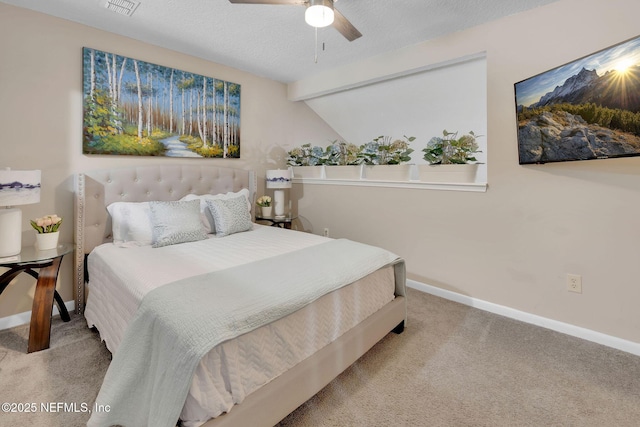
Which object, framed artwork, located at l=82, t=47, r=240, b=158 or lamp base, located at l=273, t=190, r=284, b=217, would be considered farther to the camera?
lamp base, located at l=273, t=190, r=284, b=217

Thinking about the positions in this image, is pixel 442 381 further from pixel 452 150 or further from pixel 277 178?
pixel 277 178

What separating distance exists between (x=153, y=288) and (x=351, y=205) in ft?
8.20

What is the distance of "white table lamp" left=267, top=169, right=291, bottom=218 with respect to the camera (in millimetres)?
3865

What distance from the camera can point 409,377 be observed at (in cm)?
181

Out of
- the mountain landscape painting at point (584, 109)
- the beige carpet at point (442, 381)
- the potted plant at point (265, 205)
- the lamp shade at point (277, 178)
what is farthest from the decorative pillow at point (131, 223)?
the mountain landscape painting at point (584, 109)

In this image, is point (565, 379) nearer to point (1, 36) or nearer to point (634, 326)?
point (634, 326)

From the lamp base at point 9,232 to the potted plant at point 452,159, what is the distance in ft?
10.7

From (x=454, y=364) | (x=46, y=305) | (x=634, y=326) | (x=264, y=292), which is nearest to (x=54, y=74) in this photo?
(x=46, y=305)

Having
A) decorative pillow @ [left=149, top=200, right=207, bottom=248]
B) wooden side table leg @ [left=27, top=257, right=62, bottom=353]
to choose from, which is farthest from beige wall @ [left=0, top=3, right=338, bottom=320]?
decorative pillow @ [left=149, top=200, right=207, bottom=248]

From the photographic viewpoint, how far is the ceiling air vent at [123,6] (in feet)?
7.49

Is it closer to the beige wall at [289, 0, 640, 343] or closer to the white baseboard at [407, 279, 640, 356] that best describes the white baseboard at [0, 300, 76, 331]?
the beige wall at [289, 0, 640, 343]

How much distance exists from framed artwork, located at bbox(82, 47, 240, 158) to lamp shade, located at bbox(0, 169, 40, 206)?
683 millimetres

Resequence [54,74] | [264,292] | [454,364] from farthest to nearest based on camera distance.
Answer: [54,74] → [454,364] → [264,292]

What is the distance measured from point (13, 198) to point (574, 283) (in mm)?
3970
